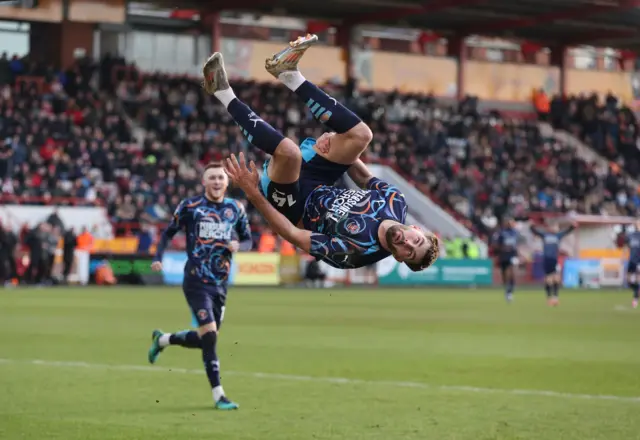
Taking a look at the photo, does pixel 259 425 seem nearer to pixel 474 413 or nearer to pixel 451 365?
pixel 474 413

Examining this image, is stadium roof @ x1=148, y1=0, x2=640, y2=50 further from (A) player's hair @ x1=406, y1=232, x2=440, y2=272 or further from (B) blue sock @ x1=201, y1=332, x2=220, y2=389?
(A) player's hair @ x1=406, y1=232, x2=440, y2=272

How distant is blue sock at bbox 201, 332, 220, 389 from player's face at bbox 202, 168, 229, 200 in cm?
155

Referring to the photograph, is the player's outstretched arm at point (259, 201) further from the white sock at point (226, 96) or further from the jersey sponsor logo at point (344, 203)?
the white sock at point (226, 96)

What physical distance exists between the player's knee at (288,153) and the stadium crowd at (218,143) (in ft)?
94.4

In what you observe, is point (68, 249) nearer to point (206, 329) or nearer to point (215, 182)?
point (215, 182)

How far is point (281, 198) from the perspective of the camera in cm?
931

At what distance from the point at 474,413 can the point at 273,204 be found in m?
3.94

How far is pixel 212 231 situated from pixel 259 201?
15.5 feet

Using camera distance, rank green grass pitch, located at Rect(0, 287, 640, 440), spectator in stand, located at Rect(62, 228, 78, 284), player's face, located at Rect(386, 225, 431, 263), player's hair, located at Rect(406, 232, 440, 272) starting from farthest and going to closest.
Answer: spectator in stand, located at Rect(62, 228, 78, 284) → green grass pitch, located at Rect(0, 287, 640, 440) → player's hair, located at Rect(406, 232, 440, 272) → player's face, located at Rect(386, 225, 431, 263)

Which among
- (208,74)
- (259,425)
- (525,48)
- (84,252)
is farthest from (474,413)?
(525,48)

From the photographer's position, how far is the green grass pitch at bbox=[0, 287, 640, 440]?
11.2 m

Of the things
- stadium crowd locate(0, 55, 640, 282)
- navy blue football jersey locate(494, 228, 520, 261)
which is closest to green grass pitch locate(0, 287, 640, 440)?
navy blue football jersey locate(494, 228, 520, 261)

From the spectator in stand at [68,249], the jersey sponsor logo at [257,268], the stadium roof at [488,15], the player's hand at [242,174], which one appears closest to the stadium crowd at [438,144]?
the stadium roof at [488,15]

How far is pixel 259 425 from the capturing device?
1125cm
